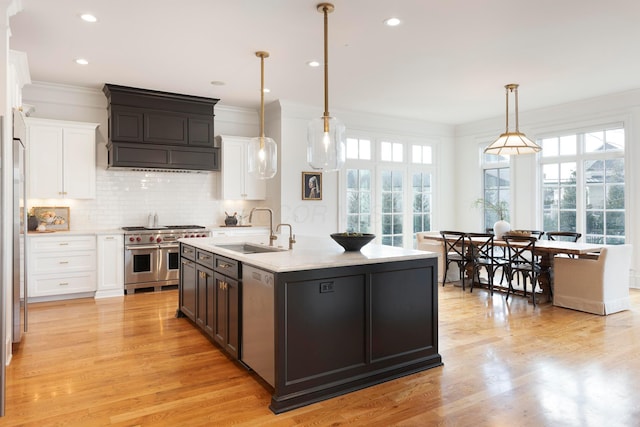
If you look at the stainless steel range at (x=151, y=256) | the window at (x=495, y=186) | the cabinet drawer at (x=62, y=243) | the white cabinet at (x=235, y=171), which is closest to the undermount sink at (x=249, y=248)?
the stainless steel range at (x=151, y=256)

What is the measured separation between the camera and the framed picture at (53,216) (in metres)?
5.78

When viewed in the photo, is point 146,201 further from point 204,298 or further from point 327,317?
point 327,317

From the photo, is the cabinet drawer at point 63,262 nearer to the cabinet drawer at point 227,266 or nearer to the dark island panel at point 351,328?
the cabinet drawer at point 227,266

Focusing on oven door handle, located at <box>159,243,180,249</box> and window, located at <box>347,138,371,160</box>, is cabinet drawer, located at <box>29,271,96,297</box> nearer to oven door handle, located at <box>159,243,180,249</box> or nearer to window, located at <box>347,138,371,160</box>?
oven door handle, located at <box>159,243,180,249</box>

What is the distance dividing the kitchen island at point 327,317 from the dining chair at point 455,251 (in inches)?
118

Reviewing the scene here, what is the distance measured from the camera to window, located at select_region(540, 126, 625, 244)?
6.56 m

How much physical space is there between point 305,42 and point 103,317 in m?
3.64

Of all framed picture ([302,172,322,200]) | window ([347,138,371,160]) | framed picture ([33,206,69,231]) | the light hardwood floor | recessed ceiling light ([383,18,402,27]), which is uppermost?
recessed ceiling light ([383,18,402,27])

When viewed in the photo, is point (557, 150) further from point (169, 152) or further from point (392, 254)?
point (169, 152)

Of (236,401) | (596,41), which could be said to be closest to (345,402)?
(236,401)

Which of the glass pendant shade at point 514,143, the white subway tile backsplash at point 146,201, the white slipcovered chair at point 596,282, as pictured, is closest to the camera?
the white slipcovered chair at point 596,282

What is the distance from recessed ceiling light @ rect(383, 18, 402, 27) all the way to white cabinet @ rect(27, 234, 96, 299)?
14.7 feet

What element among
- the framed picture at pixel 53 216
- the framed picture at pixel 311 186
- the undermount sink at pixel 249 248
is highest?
the framed picture at pixel 311 186

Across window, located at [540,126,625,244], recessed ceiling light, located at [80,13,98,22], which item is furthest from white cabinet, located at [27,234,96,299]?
window, located at [540,126,625,244]
